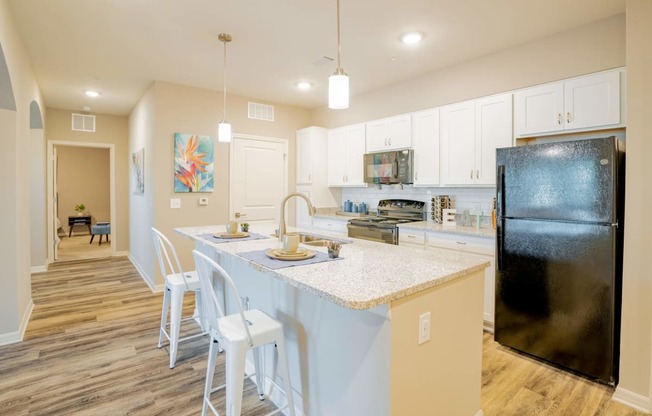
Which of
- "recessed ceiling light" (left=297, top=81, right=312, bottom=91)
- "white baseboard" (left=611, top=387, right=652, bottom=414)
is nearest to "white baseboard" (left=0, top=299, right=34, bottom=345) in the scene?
"recessed ceiling light" (left=297, top=81, right=312, bottom=91)

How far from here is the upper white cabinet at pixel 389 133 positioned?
4.13m

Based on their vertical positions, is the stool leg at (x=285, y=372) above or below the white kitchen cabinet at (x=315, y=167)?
below

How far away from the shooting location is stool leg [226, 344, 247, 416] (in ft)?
5.34

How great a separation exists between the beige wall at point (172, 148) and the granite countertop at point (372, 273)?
8.43ft

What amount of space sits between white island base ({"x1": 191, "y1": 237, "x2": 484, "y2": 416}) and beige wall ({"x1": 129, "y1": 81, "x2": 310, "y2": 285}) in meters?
2.80

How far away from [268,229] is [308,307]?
4.86ft

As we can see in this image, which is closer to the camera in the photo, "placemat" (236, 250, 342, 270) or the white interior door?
"placemat" (236, 250, 342, 270)

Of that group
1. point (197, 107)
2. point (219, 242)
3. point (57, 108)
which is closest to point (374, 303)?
point (219, 242)

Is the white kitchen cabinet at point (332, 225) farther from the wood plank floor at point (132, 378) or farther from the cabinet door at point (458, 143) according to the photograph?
the wood plank floor at point (132, 378)

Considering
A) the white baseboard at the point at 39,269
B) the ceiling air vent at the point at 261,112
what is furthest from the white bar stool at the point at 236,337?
the white baseboard at the point at 39,269

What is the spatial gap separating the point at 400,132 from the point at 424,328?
306 cm

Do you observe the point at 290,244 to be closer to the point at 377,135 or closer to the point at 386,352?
the point at 386,352

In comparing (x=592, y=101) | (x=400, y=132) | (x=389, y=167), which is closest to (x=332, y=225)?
(x=389, y=167)

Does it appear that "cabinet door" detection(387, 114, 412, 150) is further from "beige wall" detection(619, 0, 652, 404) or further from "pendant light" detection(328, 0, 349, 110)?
"pendant light" detection(328, 0, 349, 110)
